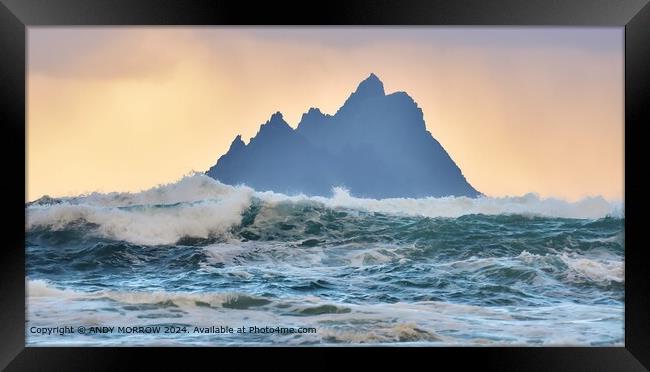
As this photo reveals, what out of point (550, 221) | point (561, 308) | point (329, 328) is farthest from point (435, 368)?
point (550, 221)

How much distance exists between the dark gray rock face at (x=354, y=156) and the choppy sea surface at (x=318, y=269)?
4.5 inches

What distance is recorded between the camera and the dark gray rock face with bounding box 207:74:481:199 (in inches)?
168

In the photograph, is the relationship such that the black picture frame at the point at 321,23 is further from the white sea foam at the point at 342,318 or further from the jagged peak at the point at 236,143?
the jagged peak at the point at 236,143

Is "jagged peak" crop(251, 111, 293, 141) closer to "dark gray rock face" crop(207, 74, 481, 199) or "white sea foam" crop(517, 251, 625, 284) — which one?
"dark gray rock face" crop(207, 74, 481, 199)

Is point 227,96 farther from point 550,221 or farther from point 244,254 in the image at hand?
point 550,221

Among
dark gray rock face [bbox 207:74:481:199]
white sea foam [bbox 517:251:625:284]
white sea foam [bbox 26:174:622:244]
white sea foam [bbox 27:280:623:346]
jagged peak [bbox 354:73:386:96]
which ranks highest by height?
jagged peak [bbox 354:73:386:96]

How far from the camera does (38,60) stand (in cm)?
414

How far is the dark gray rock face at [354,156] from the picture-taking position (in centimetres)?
428

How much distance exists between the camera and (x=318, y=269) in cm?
422

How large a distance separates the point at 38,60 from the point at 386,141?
2590 millimetres

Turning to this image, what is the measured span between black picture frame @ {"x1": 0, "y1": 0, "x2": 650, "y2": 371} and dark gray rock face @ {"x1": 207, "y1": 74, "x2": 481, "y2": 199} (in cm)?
108

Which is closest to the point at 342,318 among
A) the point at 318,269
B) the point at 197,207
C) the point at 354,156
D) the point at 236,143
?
the point at 318,269

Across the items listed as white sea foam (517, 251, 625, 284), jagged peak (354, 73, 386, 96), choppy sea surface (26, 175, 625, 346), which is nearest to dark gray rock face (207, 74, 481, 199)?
jagged peak (354, 73, 386, 96)

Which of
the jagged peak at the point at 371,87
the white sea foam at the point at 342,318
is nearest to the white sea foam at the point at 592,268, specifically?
the white sea foam at the point at 342,318
